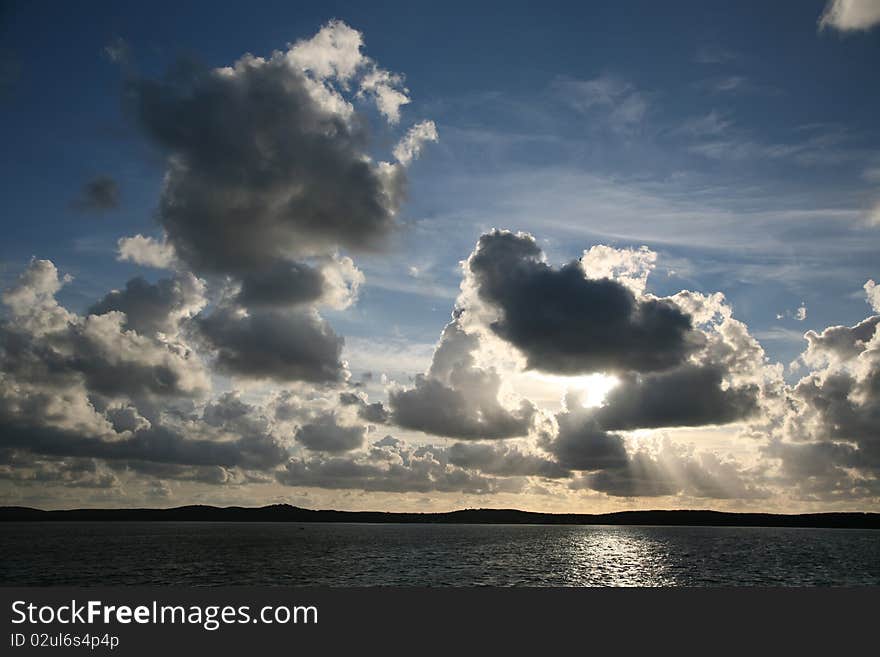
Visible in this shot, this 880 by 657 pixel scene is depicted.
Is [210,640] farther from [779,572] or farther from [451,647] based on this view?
[779,572]

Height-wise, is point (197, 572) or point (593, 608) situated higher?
point (593, 608)

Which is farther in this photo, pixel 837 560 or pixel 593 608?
pixel 837 560

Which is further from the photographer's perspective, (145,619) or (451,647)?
(145,619)

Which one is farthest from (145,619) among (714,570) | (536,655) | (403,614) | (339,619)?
(714,570)

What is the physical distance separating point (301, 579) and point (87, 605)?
5686 cm

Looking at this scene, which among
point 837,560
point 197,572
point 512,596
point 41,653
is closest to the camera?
point 41,653

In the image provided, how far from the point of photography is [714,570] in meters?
135

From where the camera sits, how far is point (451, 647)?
46.4m

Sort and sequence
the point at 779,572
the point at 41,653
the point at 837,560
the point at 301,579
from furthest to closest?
the point at 837,560
the point at 779,572
the point at 301,579
the point at 41,653

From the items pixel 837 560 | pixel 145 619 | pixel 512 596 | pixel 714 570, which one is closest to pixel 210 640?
pixel 145 619

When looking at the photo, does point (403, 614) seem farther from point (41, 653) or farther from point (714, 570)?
point (714, 570)

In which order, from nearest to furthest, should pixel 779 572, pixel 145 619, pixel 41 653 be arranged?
pixel 41 653, pixel 145 619, pixel 779 572

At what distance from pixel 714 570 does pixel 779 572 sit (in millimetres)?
12409

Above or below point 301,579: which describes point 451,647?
above
